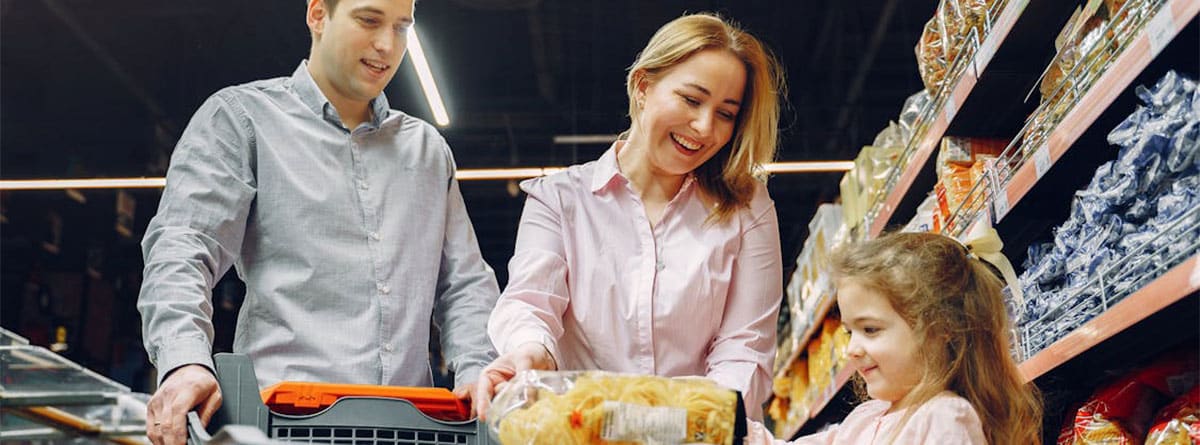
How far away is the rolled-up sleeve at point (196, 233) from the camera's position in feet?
6.05

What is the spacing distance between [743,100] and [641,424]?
90 centimetres

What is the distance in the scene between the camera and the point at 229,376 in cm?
170

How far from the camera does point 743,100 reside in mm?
2146

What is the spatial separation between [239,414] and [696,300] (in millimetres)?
782

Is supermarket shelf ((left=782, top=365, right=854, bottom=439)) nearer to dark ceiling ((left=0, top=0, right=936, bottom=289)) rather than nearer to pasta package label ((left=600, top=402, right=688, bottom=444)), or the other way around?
dark ceiling ((left=0, top=0, right=936, bottom=289))

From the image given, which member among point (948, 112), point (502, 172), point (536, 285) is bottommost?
point (536, 285)

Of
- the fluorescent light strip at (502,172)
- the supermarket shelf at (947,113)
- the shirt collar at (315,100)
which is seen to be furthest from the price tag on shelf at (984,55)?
the fluorescent light strip at (502,172)

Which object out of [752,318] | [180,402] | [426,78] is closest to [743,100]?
[752,318]

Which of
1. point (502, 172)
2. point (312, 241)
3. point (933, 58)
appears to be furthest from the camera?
point (502, 172)

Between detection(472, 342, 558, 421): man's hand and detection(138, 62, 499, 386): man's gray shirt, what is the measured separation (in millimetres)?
350

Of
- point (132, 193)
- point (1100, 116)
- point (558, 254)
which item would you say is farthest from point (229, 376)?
point (132, 193)

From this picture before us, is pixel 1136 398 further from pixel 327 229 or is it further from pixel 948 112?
pixel 327 229

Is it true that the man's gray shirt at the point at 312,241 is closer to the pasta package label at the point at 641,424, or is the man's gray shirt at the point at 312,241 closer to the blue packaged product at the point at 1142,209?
the pasta package label at the point at 641,424

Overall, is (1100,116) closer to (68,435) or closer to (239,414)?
(239,414)
